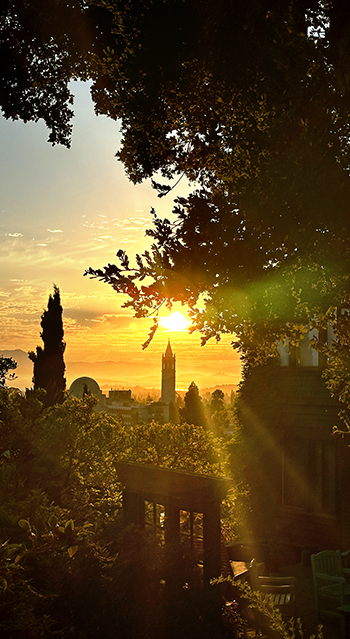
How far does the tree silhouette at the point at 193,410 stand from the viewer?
45.7m

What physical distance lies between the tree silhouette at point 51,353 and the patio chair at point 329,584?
1933cm

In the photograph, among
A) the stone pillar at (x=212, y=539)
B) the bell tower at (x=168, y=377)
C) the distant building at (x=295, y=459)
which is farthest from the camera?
the bell tower at (x=168, y=377)

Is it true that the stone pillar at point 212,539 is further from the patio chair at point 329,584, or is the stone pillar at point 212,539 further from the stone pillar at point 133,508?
the stone pillar at point 133,508

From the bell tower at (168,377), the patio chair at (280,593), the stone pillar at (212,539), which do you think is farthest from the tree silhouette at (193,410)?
the bell tower at (168,377)

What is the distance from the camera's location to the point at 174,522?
10.7 meters

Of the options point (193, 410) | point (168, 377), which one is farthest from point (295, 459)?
point (168, 377)

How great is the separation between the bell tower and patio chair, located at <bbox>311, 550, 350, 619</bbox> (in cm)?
7949

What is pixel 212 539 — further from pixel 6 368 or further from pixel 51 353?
pixel 51 353

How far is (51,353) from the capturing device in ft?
92.7

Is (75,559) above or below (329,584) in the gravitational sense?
above

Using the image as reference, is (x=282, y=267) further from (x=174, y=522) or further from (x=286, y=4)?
(x=174, y=522)

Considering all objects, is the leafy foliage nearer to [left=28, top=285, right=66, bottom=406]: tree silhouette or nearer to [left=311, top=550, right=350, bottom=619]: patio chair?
[left=311, top=550, right=350, bottom=619]: patio chair

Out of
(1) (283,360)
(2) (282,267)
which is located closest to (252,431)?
(1) (283,360)

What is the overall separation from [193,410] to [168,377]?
45.2 meters
